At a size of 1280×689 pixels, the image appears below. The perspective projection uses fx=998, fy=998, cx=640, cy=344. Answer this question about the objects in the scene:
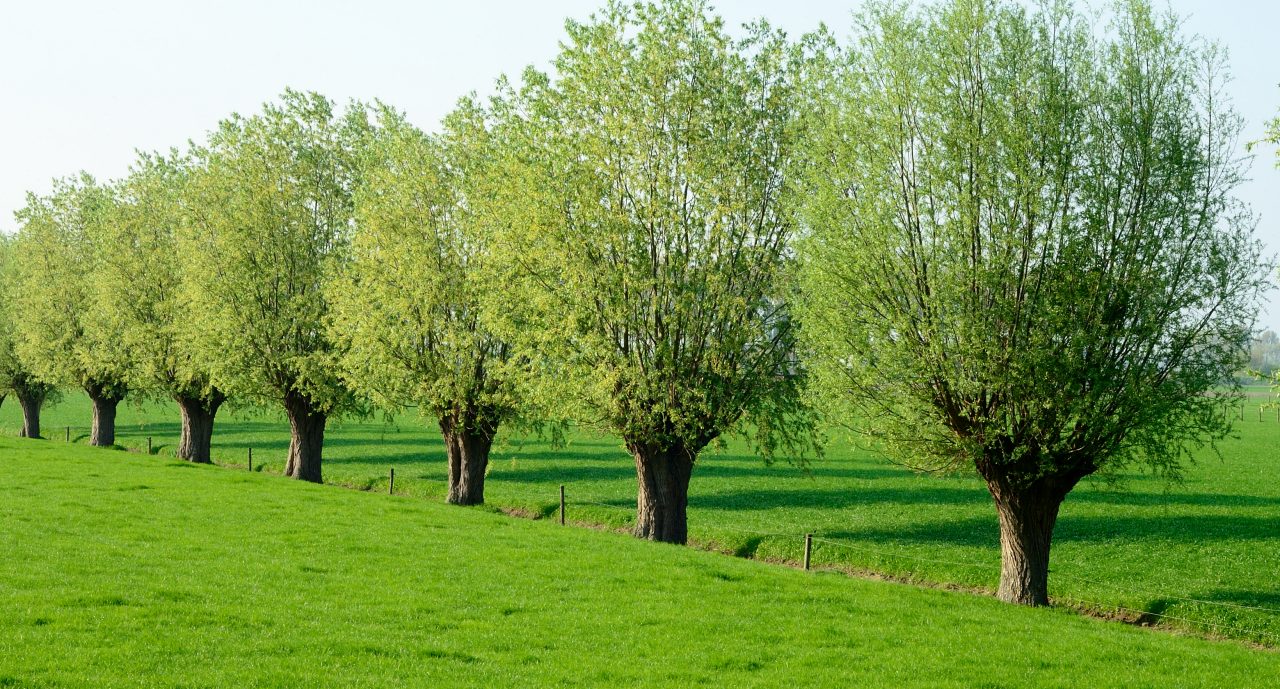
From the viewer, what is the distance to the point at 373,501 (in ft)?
132

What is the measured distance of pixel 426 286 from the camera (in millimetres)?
39156

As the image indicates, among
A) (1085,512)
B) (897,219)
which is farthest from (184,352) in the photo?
(1085,512)

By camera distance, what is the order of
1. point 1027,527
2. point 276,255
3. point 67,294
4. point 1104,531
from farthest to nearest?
point 67,294 → point 276,255 → point 1104,531 → point 1027,527

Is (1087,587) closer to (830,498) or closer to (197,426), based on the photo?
(830,498)

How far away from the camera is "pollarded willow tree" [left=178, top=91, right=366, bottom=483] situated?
47594 mm

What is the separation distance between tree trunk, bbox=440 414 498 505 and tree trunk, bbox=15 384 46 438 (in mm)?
50599

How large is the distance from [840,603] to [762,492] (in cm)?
2850

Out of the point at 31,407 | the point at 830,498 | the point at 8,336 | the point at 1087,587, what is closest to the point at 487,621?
the point at 1087,587

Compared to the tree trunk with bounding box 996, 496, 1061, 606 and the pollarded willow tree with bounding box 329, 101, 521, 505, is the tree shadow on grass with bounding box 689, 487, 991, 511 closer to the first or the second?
the pollarded willow tree with bounding box 329, 101, 521, 505

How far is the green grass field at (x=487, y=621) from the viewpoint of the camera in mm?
16609

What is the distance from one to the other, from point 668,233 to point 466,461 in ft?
56.8

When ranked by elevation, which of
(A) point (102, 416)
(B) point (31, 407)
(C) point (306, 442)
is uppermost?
(B) point (31, 407)

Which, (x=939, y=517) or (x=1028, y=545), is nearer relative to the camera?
(x=1028, y=545)

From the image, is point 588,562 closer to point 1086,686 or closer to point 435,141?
point 1086,686
